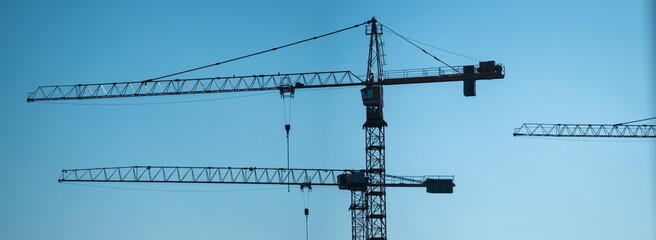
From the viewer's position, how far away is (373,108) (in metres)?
128

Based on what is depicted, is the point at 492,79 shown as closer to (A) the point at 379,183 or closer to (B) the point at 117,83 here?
(A) the point at 379,183

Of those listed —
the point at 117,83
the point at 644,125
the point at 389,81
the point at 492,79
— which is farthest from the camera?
the point at 644,125

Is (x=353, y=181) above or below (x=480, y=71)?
below

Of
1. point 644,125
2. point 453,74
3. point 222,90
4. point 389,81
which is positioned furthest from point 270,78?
point 644,125

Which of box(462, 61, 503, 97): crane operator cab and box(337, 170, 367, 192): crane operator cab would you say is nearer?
box(462, 61, 503, 97): crane operator cab

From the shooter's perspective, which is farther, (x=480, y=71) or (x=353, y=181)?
(x=353, y=181)

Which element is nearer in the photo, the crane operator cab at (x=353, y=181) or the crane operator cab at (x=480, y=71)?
the crane operator cab at (x=480, y=71)

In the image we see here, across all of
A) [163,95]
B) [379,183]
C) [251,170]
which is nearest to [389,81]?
[379,183]

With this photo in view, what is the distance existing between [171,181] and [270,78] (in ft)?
67.4

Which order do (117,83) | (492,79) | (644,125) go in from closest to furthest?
(492,79), (117,83), (644,125)

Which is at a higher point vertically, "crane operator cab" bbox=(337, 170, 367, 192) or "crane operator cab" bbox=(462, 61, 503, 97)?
"crane operator cab" bbox=(462, 61, 503, 97)

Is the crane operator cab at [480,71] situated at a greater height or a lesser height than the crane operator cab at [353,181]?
greater

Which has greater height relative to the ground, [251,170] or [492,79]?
[492,79]

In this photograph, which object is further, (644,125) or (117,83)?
(644,125)
